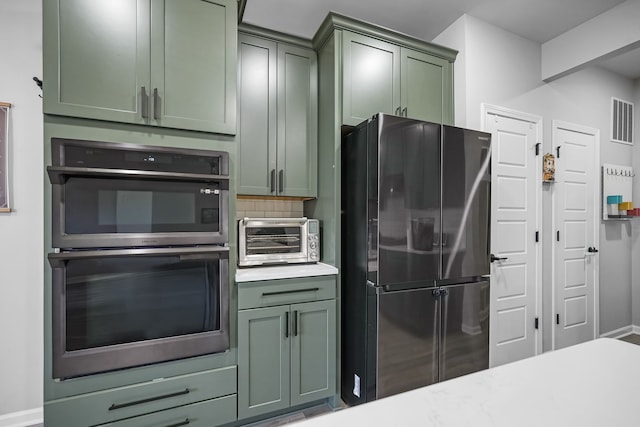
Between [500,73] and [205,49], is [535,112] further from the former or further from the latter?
[205,49]

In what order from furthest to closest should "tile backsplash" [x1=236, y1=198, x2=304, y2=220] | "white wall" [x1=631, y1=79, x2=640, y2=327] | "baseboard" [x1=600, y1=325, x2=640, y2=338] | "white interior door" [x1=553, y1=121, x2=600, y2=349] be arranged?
"white wall" [x1=631, y1=79, x2=640, y2=327] < "baseboard" [x1=600, y1=325, x2=640, y2=338] < "white interior door" [x1=553, y1=121, x2=600, y2=349] < "tile backsplash" [x1=236, y1=198, x2=304, y2=220]

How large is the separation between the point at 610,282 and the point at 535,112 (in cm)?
231

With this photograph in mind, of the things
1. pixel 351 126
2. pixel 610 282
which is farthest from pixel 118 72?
pixel 610 282

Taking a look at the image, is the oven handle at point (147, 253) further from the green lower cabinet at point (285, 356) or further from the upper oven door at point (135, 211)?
the green lower cabinet at point (285, 356)

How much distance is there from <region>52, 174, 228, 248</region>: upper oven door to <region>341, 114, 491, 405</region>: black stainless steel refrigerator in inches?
37.7

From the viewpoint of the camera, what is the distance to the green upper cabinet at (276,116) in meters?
2.19

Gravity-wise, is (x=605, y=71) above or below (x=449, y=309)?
above

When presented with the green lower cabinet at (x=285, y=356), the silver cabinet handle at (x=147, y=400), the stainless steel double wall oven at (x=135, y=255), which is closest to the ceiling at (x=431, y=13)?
the stainless steel double wall oven at (x=135, y=255)

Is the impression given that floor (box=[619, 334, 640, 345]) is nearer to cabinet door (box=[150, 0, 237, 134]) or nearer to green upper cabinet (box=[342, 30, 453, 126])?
green upper cabinet (box=[342, 30, 453, 126])

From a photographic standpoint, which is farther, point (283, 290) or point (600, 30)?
point (600, 30)

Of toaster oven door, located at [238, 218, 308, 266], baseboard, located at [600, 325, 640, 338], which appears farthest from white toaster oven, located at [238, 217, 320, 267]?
baseboard, located at [600, 325, 640, 338]

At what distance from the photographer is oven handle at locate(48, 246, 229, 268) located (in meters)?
1.42

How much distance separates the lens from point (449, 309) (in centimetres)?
201

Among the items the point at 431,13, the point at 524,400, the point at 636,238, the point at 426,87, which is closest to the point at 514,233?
the point at 426,87
